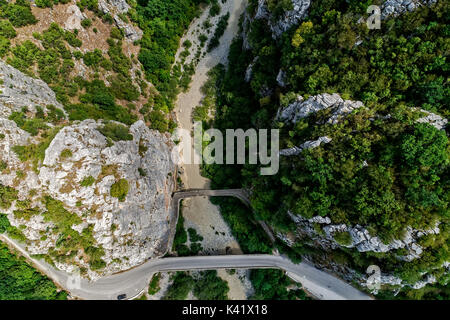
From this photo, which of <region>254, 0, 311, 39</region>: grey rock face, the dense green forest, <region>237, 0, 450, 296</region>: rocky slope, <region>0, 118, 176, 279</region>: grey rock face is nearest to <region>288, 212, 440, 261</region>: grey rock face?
<region>237, 0, 450, 296</region>: rocky slope

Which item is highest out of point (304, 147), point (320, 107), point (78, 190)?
point (320, 107)

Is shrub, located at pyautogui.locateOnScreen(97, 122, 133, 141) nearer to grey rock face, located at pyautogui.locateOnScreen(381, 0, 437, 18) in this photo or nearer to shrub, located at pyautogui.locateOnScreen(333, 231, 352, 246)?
shrub, located at pyautogui.locateOnScreen(333, 231, 352, 246)

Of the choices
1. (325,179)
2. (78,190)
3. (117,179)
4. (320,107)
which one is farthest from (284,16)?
(78,190)

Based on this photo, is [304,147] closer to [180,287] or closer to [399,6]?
[399,6]

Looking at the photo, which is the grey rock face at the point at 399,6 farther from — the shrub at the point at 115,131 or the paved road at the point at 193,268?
the paved road at the point at 193,268

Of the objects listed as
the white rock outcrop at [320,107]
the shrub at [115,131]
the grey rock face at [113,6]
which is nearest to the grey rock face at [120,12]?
the grey rock face at [113,6]

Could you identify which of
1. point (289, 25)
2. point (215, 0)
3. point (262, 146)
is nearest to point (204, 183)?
point (262, 146)

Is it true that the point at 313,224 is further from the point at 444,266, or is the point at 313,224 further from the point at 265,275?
the point at 265,275
